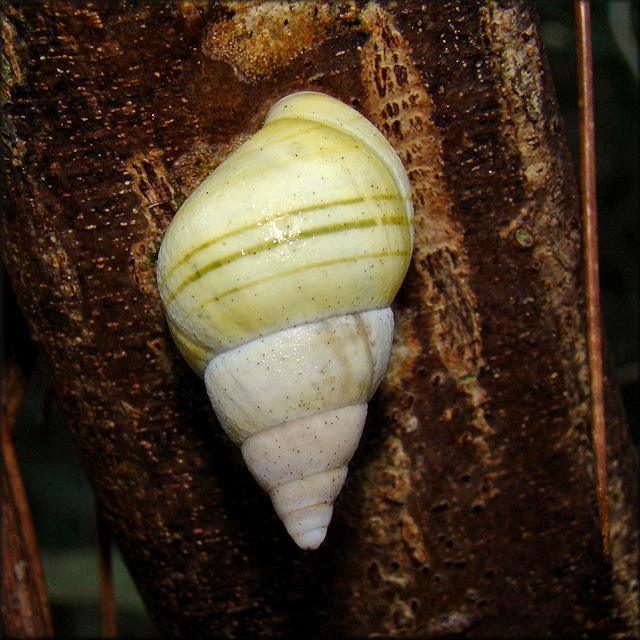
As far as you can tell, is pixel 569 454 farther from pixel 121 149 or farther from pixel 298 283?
pixel 121 149

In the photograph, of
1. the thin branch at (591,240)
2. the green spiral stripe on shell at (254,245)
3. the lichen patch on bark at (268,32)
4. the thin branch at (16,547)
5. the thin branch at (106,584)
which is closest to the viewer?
the green spiral stripe on shell at (254,245)

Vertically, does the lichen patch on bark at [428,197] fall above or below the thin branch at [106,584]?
above

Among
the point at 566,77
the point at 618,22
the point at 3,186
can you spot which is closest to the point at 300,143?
the point at 3,186

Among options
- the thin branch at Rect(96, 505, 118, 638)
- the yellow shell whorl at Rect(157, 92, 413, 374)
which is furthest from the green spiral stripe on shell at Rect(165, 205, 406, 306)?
the thin branch at Rect(96, 505, 118, 638)

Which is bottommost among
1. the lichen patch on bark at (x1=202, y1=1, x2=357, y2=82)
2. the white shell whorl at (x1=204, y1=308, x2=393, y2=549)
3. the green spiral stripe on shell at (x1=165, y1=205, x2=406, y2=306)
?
the white shell whorl at (x1=204, y1=308, x2=393, y2=549)

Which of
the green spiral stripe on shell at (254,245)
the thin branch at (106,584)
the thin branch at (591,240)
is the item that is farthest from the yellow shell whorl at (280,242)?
the thin branch at (106,584)

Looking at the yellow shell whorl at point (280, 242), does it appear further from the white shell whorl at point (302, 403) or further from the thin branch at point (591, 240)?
the thin branch at point (591, 240)

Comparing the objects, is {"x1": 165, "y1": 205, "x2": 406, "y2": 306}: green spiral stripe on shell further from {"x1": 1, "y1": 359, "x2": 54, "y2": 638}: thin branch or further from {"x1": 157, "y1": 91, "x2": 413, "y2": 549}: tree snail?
{"x1": 1, "y1": 359, "x2": 54, "y2": 638}: thin branch
